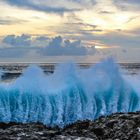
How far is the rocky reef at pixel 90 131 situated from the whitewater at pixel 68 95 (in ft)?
31.0

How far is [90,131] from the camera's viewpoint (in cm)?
1214

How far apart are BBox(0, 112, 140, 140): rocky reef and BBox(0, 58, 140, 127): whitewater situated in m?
9.45

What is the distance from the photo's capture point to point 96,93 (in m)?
27.8

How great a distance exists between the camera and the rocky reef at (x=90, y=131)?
9573mm

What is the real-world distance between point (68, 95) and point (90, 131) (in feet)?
49.1

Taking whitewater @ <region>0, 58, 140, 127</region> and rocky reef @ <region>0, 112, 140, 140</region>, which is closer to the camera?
rocky reef @ <region>0, 112, 140, 140</region>

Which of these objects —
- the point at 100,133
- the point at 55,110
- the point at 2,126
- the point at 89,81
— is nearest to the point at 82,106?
the point at 55,110

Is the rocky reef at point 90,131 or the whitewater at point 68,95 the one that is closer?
the rocky reef at point 90,131

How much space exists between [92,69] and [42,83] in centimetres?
A: 489

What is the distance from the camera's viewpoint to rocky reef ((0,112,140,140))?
31.4 ft

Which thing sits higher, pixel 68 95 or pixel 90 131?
pixel 90 131

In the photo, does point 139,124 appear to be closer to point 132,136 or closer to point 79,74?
point 132,136

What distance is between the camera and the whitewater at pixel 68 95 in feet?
77.8

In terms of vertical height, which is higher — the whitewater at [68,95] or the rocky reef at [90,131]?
the rocky reef at [90,131]
